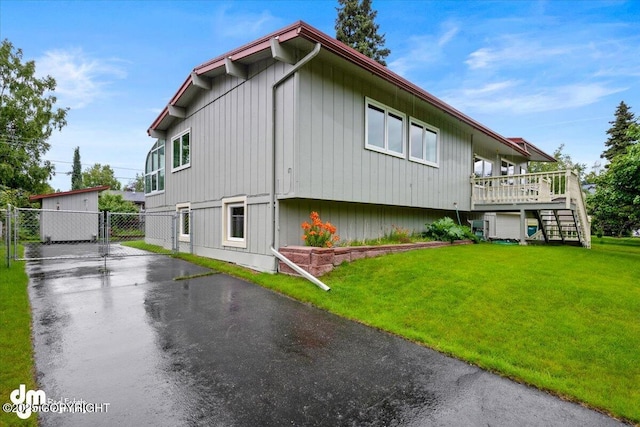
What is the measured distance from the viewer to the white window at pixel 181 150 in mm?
11230

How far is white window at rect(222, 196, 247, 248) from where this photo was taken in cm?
809

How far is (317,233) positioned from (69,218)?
669 inches

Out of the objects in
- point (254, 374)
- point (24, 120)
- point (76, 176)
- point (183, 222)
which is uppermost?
point (24, 120)

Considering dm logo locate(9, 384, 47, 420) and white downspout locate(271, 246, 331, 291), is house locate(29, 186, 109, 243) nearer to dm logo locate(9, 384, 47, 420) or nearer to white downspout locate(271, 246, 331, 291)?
white downspout locate(271, 246, 331, 291)

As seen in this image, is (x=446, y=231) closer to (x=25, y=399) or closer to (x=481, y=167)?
(x=481, y=167)

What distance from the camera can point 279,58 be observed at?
6.53 m

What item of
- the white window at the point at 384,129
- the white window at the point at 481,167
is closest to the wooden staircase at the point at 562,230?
the white window at the point at 481,167

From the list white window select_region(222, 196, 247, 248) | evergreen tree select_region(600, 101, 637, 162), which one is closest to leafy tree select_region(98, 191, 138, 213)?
white window select_region(222, 196, 247, 248)

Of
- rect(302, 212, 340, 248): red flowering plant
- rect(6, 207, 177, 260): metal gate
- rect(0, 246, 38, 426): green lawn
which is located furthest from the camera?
rect(6, 207, 177, 260): metal gate

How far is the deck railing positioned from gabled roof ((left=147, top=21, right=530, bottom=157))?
2.17 metres

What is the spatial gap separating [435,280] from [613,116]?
35518mm

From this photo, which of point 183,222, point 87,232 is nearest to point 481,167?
point 183,222

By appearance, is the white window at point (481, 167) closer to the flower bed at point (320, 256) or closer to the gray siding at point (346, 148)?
the gray siding at point (346, 148)

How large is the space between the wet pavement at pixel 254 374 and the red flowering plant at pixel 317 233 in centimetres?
201
